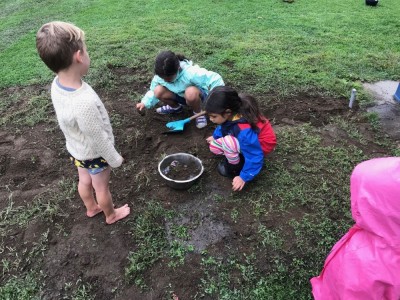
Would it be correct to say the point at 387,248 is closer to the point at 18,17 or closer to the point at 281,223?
the point at 281,223

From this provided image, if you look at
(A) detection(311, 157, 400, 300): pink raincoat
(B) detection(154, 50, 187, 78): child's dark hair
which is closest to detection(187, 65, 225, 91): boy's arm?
(B) detection(154, 50, 187, 78): child's dark hair

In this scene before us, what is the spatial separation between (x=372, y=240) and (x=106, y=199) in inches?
64.2

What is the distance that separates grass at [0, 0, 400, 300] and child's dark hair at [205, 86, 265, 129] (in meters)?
0.61

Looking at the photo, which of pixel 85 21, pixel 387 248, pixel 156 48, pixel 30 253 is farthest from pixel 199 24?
pixel 387 248

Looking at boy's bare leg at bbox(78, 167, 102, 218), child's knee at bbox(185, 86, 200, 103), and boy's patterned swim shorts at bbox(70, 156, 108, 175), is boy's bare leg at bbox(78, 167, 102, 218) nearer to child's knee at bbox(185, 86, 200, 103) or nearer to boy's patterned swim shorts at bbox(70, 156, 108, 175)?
boy's patterned swim shorts at bbox(70, 156, 108, 175)

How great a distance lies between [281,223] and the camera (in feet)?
8.15

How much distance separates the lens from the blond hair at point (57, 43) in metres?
1.70

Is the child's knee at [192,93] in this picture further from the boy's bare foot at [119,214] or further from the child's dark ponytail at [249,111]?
the boy's bare foot at [119,214]

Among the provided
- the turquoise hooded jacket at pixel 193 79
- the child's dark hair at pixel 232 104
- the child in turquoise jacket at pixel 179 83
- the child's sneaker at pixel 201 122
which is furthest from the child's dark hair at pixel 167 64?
the child's dark hair at pixel 232 104

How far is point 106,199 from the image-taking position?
7.64 ft

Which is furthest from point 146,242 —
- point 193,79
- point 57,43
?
point 193,79

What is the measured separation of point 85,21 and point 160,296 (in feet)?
19.1

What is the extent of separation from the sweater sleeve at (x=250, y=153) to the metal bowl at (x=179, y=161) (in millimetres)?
369

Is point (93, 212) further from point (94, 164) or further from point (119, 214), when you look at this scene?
point (94, 164)
